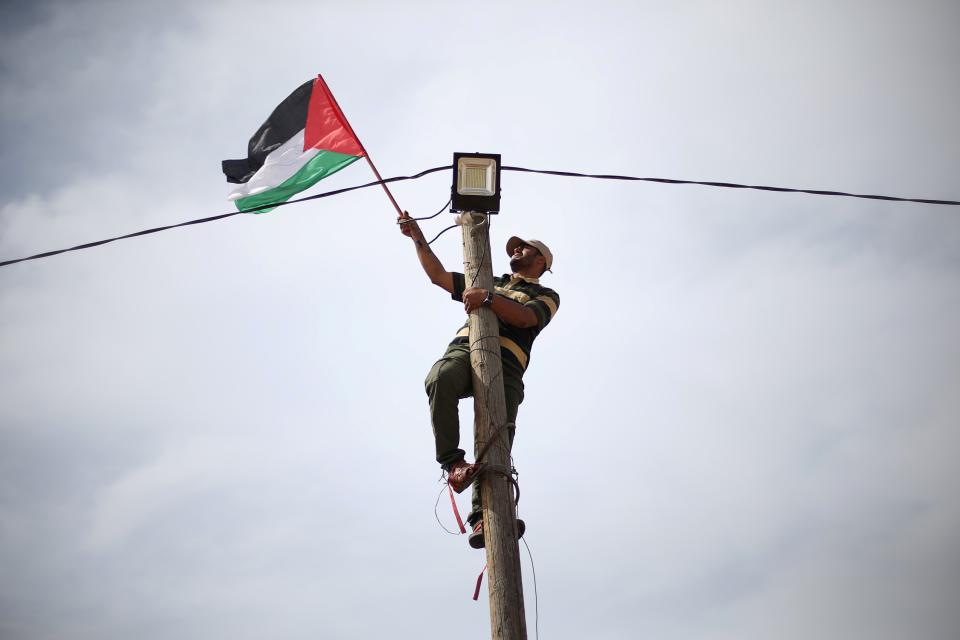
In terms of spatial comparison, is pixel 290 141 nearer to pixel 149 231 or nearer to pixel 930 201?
pixel 149 231

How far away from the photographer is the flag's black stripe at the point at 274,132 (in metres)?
6.63

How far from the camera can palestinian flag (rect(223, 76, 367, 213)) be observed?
6.46m

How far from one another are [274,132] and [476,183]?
1.99m

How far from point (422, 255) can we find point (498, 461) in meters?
1.50

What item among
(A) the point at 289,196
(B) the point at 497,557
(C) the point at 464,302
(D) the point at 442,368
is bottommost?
(B) the point at 497,557

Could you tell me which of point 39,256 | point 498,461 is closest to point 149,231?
point 39,256

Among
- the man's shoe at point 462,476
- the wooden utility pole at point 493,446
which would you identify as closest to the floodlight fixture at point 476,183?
the wooden utility pole at point 493,446

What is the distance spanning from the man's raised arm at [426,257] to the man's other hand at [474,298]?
0.42 meters

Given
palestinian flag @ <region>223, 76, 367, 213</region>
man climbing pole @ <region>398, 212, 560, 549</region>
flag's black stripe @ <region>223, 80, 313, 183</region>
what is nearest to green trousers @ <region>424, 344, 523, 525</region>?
man climbing pole @ <region>398, 212, 560, 549</region>

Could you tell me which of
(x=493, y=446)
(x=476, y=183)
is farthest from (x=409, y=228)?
(x=493, y=446)

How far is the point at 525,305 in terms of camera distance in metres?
5.50

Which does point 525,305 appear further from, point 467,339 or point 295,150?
point 295,150

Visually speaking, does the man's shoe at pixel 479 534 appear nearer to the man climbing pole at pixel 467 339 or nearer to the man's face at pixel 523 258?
the man climbing pole at pixel 467 339

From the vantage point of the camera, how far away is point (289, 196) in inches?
255
